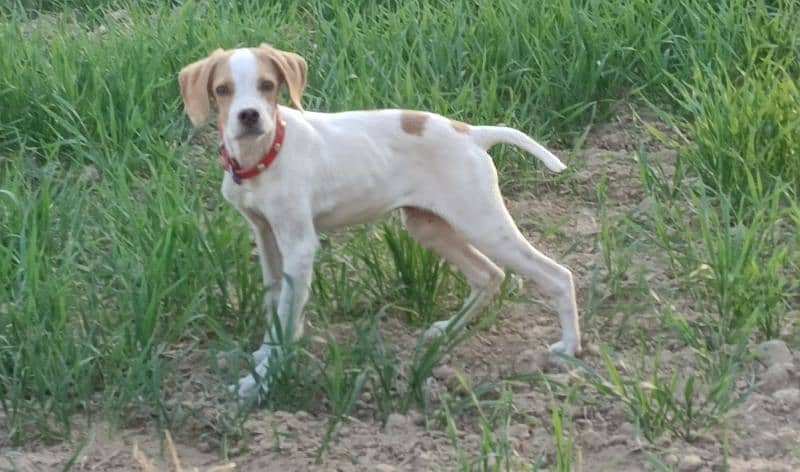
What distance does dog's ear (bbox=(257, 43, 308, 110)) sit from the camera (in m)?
4.03

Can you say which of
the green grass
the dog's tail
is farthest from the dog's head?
the dog's tail

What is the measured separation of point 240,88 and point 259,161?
0.68ft

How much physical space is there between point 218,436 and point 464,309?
0.81m

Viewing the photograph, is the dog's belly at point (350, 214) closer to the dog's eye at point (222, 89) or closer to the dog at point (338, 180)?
the dog at point (338, 180)

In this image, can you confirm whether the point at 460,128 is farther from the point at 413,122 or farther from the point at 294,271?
the point at 294,271

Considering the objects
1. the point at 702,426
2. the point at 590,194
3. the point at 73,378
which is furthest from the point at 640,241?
the point at 73,378

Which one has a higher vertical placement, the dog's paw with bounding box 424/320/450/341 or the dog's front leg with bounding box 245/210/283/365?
the dog's front leg with bounding box 245/210/283/365

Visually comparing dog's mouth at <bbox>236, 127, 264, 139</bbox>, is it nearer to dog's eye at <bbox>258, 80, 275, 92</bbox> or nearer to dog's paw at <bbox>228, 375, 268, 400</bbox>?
dog's eye at <bbox>258, 80, 275, 92</bbox>

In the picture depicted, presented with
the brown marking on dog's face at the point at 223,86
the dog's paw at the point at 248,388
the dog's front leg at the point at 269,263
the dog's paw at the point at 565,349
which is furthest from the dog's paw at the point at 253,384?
the dog's paw at the point at 565,349

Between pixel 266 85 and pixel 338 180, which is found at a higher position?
pixel 266 85

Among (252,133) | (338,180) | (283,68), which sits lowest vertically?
(338,180)

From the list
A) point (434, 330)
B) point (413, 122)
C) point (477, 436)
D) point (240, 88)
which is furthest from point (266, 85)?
point (477, 436)

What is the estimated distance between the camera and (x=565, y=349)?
14.0ft

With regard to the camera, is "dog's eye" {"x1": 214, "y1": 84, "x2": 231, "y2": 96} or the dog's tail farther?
the dog's tail
